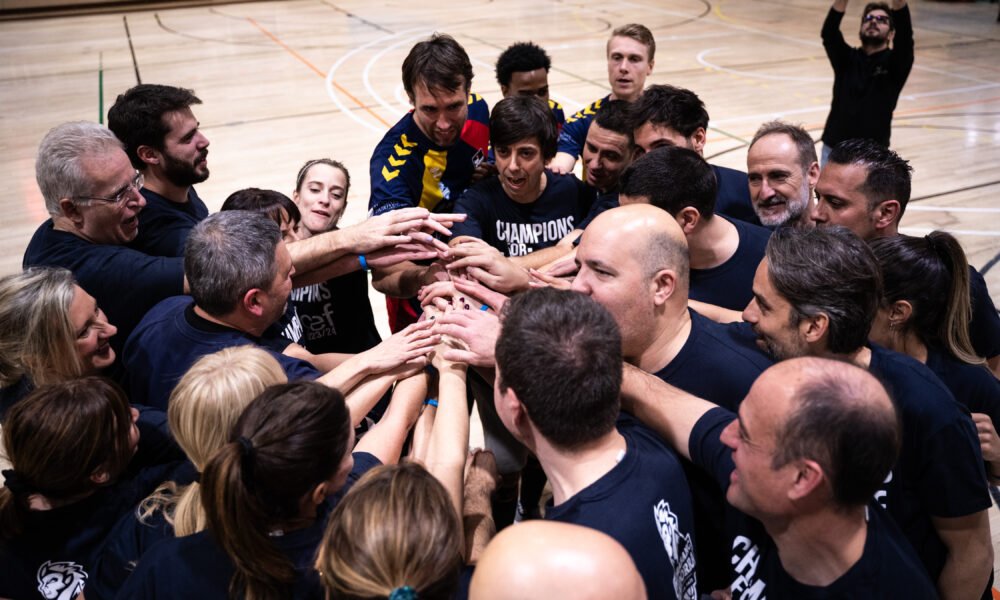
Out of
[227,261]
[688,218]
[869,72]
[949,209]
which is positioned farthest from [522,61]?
[949,209]

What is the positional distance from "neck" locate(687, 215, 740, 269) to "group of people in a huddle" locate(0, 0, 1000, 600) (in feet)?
0.05

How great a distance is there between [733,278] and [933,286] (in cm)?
95

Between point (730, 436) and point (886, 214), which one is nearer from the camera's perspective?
point (730, 436)

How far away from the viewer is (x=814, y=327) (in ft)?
9.30

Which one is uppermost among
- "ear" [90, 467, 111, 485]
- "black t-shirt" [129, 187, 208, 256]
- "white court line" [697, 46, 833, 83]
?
"black t-shirt" [129, 187, 208, 256]

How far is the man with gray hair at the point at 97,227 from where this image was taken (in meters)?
3.79

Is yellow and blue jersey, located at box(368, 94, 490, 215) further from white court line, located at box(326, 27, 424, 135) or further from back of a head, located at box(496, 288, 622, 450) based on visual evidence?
white court line, located at box(326, 27, 424, 135)

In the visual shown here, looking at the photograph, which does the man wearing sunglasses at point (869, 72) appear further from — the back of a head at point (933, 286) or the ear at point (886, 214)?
the back of a head at point (933, 286)

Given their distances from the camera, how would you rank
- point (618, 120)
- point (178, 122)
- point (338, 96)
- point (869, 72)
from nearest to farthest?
point (178, 122) → point (618, 120) → point (869, 72) → point (338, 96)

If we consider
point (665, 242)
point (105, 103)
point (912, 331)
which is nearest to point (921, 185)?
point (912, 331)

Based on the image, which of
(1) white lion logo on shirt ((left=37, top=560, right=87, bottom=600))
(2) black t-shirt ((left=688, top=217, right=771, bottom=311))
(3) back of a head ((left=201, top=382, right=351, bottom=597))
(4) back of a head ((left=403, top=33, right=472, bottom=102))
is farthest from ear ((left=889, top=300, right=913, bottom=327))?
(1) white lion logo on shirt ((left=37, top=560, right=87, bottom=600))

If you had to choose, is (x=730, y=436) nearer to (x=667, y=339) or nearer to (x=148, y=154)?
(x=667, y=339)

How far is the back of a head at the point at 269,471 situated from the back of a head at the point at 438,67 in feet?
8.86

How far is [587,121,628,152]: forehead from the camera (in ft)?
15.6
